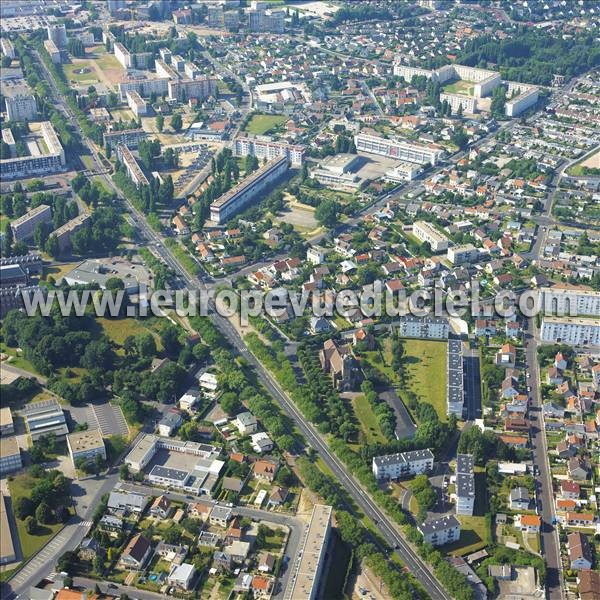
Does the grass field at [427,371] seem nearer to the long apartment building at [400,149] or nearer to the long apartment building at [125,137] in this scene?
the long apartment building at [400,149]

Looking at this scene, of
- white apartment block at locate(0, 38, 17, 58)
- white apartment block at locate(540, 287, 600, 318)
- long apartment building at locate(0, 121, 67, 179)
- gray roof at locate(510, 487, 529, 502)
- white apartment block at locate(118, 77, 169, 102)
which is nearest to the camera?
gray roof at locate(510, 487, 529, 502)

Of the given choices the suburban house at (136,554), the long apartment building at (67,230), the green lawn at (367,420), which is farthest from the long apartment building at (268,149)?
the suburban house at (136,554)

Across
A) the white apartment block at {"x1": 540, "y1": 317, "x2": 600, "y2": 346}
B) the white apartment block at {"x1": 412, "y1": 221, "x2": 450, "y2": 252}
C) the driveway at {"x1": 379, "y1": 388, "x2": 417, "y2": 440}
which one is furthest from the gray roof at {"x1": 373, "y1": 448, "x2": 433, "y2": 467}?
the white apartment block at {"x1": 412, "y1": 221, "x2": 450, "y2": 252}

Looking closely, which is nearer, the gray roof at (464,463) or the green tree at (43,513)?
the green tree at (43,513)

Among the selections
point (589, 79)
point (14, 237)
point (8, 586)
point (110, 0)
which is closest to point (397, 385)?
point (8, 586)

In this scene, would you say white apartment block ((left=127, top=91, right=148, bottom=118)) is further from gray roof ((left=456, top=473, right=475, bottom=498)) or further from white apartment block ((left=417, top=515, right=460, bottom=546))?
white apartment block ((left=417, top=515, right=460, bottom=546))

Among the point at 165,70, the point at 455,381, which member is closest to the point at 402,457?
the point at 455,381

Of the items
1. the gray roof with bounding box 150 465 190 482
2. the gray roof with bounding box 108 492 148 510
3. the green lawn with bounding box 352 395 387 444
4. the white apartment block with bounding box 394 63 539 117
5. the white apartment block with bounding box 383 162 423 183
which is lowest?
the green lawn with bounding box 352 395 387 444
